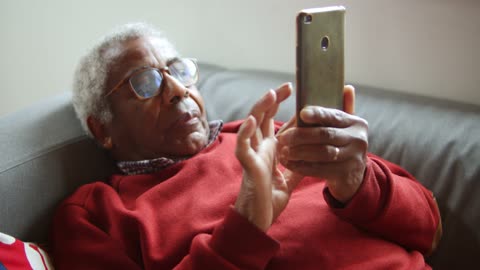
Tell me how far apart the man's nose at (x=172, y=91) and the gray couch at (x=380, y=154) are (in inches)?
11.8

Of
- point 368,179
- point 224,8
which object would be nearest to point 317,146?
point 368,179

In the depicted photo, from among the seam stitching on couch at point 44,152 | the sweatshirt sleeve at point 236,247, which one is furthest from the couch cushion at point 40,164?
the sweatshirt sleeve at point 236,247

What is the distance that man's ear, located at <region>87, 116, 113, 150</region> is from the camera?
4.55ft

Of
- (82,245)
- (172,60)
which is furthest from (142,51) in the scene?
(82,245)

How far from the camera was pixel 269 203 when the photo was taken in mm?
903

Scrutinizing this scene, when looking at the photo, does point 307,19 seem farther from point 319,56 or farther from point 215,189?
point 215,189

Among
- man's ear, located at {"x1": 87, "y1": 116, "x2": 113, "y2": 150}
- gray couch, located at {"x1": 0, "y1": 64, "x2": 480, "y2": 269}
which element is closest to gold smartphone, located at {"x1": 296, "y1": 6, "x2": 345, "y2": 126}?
gray couch, located at {"x1": 0, "y1": 64, "x2": 480, "y2": 269}

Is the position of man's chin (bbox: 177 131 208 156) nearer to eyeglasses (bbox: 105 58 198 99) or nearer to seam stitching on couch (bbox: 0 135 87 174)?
eyeglasses (bbox: 105 58 198 99)

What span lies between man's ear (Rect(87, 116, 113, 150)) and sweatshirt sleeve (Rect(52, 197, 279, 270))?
24 cm

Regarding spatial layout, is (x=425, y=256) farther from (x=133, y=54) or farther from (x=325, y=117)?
(x=133, y=54)

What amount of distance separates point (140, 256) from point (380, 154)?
2.20ft

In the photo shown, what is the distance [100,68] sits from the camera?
1339 mm

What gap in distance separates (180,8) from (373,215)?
1.29m

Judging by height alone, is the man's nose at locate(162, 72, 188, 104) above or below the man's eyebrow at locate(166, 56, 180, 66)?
below
